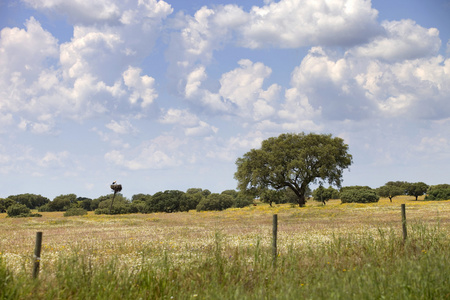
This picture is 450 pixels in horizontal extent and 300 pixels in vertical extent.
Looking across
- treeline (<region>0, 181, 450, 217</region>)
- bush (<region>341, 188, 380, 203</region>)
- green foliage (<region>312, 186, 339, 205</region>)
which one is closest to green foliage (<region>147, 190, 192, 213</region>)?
treeline (<region>0, 181, 450, 217</region>)

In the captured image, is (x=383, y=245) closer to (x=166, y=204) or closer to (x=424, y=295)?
(x=424, y=295)

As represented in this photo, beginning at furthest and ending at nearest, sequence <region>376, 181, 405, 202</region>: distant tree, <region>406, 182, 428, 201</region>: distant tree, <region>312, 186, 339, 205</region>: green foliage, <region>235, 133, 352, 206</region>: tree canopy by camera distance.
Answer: <region>312, 186, 339, 205</region>: green foliage < <region>376, 181, 405, 202</region>: distant tree < <region>406, 182, 428, 201</region>: distant tree < <region>235, 133, 352, 206</region>: tree canopy

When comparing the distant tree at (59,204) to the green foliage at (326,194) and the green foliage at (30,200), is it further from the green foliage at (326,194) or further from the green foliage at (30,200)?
the green foliage at (326,194)

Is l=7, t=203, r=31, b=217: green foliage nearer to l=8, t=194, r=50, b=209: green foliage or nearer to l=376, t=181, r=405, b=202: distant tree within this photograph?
l=8, t=194, r=50, b=209: green foliage

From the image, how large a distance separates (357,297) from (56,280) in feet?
20.4

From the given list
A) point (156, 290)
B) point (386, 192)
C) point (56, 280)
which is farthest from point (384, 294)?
point (386, 192)

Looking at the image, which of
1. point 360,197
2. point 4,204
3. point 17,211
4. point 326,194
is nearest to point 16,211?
point 17,211

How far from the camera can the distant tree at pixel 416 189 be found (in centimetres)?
10662

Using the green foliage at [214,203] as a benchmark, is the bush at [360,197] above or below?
above

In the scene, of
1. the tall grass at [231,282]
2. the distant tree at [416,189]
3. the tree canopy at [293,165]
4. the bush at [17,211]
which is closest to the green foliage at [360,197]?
the tree canopy at [293,165]

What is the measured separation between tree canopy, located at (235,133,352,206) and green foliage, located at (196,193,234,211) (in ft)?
56.4

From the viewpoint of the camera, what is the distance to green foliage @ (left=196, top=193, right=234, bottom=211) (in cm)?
8004

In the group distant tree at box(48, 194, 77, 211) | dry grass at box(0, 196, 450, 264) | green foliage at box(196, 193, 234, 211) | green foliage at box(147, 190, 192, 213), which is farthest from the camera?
distant tree at box(48, 194, 77, 211)

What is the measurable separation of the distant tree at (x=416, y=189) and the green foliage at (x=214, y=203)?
198ft
